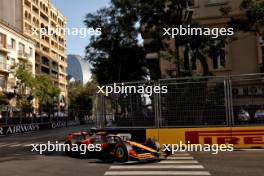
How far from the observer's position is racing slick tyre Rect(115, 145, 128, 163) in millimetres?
13967

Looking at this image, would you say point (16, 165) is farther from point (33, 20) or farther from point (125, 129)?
point (33, 20)

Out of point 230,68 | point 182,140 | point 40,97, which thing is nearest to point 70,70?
point 40,97

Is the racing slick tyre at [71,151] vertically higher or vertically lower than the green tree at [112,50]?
lower

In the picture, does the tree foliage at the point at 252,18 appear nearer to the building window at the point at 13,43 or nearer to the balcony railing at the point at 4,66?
the balcony railing at the point at 4,66

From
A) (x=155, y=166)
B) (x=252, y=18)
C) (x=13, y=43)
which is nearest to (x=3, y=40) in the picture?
A: (x=13, y=43)

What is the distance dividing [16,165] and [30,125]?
35262 millimetres

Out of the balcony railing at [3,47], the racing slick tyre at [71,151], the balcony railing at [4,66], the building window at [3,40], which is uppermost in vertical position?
the building window at [3,40]

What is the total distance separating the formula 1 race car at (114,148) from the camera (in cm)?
1392

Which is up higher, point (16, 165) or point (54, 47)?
point (54, 47)

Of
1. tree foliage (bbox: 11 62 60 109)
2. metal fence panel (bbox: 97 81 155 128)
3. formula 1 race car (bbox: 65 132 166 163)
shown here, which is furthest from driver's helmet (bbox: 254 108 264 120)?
tree foliage (bbox: 11 62 60 109)

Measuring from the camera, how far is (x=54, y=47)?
109688 mm

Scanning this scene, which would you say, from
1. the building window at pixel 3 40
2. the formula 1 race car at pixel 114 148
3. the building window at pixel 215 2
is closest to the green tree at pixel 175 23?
the building window at pixel 215 2

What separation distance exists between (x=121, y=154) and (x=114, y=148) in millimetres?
510

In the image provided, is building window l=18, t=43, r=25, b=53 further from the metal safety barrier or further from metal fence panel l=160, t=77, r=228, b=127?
metal fence panel l=160, t=77, r=228, b=127
